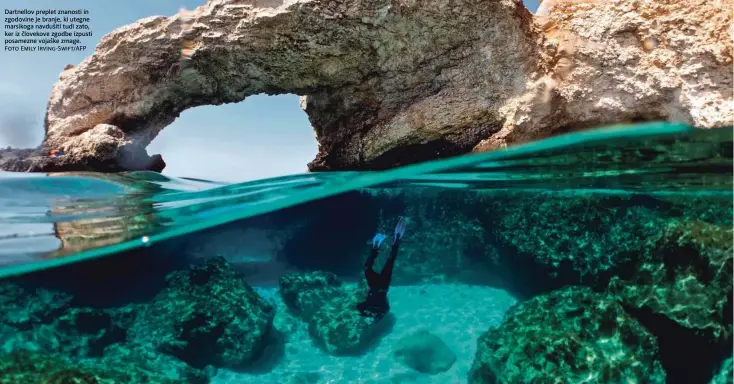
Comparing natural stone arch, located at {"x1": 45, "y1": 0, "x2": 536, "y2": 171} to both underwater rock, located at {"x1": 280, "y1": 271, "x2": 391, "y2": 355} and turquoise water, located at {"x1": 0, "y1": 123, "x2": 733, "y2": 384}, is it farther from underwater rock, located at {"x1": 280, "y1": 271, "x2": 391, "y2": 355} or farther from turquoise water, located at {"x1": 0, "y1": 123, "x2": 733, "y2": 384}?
underwater rock, located at {"x1": 280, "y1": 271, "x2": 391, "y2": 355}

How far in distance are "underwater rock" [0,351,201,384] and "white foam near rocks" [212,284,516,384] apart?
2511 millimetres

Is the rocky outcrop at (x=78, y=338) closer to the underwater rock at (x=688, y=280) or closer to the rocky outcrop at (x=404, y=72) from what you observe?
the rocky outcrop at (x=404, y=72)

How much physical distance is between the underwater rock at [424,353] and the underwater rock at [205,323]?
371 centimetres

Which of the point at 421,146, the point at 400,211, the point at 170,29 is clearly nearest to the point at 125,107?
the point at 170,29

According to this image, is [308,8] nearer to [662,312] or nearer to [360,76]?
[360,76]

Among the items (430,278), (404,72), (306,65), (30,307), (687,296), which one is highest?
(306,65)

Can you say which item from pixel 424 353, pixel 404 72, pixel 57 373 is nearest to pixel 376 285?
pixel 424 353

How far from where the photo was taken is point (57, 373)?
6.15m

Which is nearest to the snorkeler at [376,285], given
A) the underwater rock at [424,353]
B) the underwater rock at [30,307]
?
the underwater rock at [424,353]

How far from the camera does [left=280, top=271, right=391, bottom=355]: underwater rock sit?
10125mm

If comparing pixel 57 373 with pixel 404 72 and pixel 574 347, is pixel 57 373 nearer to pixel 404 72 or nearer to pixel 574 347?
pixel 404 72

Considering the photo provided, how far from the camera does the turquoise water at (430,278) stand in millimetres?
7145

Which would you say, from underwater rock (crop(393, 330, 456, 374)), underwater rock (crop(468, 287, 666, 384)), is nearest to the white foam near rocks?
underwater rock (crop(393, 330, 456, 374))

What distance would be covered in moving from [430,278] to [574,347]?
7.09 metres
